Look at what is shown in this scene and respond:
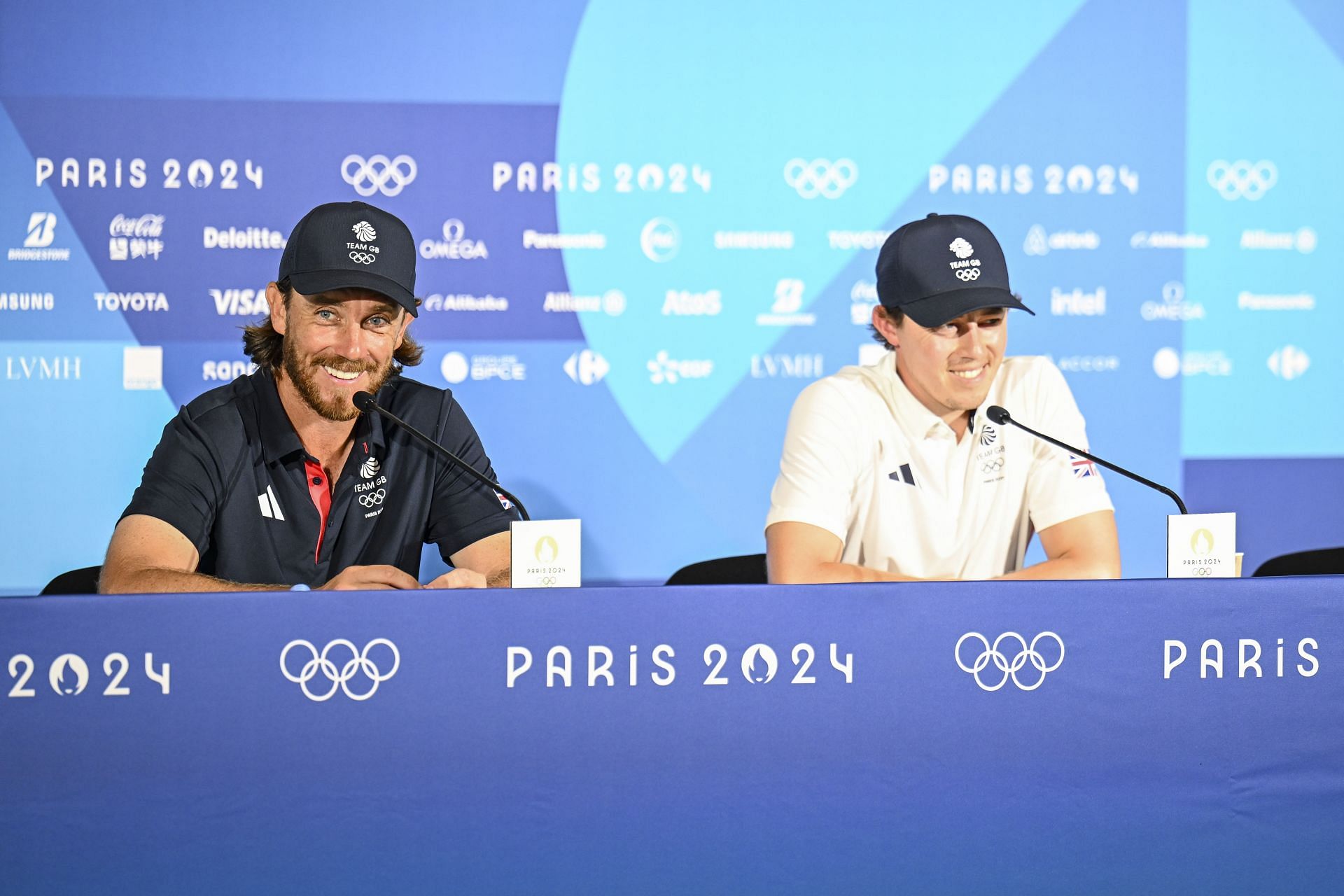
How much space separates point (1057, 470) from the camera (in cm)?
221

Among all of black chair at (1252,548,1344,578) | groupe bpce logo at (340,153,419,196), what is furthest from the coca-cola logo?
black chair at (1252,548,1344,578)

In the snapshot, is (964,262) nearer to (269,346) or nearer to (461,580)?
(461,580)

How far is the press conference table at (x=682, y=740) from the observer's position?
1205 millimetres

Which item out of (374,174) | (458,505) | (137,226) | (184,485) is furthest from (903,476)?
(137,226)

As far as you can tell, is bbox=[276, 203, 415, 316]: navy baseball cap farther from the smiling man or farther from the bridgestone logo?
the bridgestone logo

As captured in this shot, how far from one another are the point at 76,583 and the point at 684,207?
2064 millimetres

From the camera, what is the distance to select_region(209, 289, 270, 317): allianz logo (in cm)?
349

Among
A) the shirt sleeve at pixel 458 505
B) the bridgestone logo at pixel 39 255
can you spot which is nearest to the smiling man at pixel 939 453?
the shirt sleeve at pixel 458 505

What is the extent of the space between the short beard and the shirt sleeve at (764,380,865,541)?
0.75 m

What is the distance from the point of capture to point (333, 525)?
2070mm

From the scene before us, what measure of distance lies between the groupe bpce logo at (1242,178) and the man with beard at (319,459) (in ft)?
8.88

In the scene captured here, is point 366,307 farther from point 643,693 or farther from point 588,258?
point 588,258

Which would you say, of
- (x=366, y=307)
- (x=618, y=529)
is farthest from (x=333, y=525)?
(x=618, y=529)

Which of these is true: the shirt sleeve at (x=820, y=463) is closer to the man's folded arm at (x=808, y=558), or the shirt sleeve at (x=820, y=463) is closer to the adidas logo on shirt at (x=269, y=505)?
the man's folded arm at (x=808, y=558)
